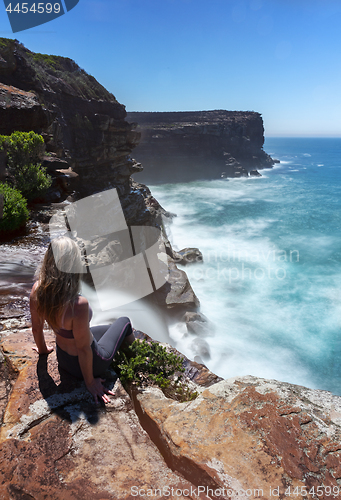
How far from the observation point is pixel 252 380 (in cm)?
338

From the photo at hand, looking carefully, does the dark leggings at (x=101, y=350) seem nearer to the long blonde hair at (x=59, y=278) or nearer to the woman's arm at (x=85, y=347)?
the woman's arm at (x=85, y=347)

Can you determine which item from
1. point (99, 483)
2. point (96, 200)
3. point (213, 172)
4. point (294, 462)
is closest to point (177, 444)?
point (99, 483)

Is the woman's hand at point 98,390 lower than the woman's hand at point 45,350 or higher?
lower

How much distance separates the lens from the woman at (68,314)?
8.63 ft

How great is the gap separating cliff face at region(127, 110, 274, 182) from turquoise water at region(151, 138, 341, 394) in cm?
1975

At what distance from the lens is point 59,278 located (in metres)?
2.64

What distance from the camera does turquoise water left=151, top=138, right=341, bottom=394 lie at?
12.4m

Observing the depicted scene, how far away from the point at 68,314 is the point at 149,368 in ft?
5.19

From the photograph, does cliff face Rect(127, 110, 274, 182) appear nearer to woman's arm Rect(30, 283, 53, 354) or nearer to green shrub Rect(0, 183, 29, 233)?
green shrub Rect(0, 183, 29, 233)

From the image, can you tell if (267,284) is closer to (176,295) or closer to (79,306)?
(176,295)

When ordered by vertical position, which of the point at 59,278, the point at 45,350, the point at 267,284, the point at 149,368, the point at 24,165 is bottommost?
the point at 267,284
